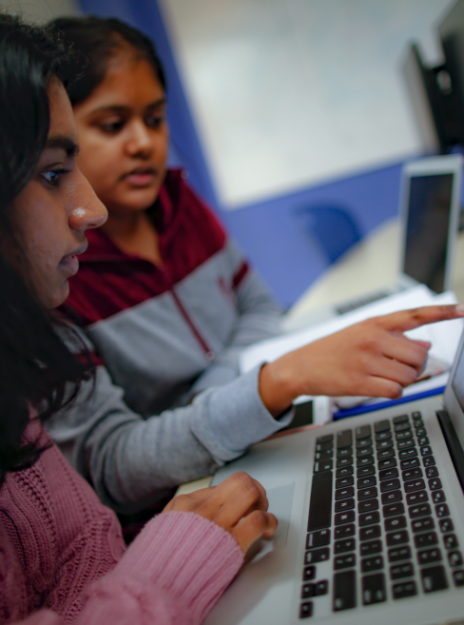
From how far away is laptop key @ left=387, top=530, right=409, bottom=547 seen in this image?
0.39 metres

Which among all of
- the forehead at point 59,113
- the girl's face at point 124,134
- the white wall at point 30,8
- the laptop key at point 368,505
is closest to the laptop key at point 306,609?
the laptop key at point 368,505

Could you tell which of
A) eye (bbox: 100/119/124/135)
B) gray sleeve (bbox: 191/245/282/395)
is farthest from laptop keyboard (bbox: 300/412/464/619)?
eye (bbox: 100/119/124/135)

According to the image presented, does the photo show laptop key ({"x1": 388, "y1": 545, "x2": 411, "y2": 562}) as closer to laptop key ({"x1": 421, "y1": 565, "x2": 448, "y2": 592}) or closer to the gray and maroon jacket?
laptop key ({"x1": 421, "y1": 565, "x2": 448, "y2": 592})

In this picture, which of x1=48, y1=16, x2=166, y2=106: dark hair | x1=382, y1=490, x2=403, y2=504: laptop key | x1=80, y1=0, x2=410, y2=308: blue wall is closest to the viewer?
x1=382, y1=490, x2=403, y2=504: laptop key

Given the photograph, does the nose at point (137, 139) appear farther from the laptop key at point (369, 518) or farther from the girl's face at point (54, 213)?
the laptop key at point (369, 518)

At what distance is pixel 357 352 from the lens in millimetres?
573

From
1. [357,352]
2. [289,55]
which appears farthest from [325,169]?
[357,352]

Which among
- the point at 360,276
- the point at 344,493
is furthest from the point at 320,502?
the point at 360,276

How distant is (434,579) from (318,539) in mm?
118

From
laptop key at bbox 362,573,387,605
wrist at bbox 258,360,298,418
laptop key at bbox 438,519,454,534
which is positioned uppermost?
wrist at bbox 258,360,298,418

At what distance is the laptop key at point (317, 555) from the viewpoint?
42 centimetres

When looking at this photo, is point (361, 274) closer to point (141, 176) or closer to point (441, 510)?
point (141, 176)

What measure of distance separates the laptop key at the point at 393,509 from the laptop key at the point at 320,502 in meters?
0.06

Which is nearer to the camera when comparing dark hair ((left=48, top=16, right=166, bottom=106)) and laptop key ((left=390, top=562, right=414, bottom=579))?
laptop key ((left=390, top=562, right=414, bottom=579))
